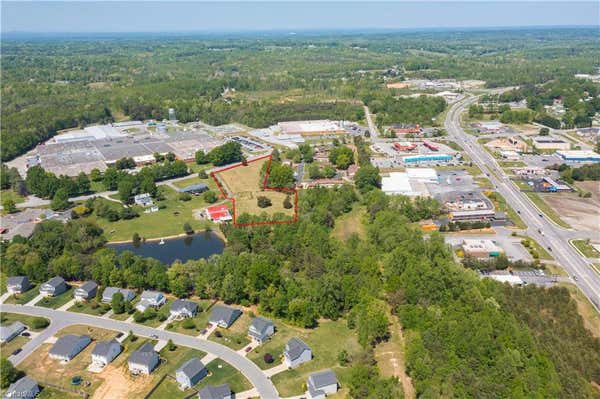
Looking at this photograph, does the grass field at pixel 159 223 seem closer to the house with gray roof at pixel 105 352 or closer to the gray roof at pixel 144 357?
the house with gray roof at pixel 105 352

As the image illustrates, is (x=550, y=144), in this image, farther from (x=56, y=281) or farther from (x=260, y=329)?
(x=56, y=281)

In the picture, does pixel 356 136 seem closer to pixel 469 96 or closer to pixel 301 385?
pixel 469 96

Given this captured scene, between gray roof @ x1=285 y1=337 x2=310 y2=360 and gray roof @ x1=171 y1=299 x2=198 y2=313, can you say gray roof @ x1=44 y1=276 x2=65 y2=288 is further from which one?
gray roof @ x1=285 y1=337 x2=310 y2=360

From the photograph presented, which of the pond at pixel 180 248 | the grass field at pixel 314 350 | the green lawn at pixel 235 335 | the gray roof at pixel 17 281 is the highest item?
the gray roof at pixel 17 281

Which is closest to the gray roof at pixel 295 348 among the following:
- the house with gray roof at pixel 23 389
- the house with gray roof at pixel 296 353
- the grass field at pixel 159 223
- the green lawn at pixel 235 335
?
the house with gray roof at pixel 296 353

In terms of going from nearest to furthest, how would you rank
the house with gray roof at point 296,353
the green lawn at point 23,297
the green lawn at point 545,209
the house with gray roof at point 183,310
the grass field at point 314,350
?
the grass field at point 314,350
the house with gray roof at point 296,353
the house with gray roof at point 183,310
the green lawn at point 23,297
the green lawn at point 545,209

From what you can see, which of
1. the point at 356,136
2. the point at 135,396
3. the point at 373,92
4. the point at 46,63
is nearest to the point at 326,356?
the point at 135,396

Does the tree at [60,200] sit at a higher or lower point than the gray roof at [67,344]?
higher

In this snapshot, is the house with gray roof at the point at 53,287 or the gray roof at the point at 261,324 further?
the house with gray roof at the point at 53,287
